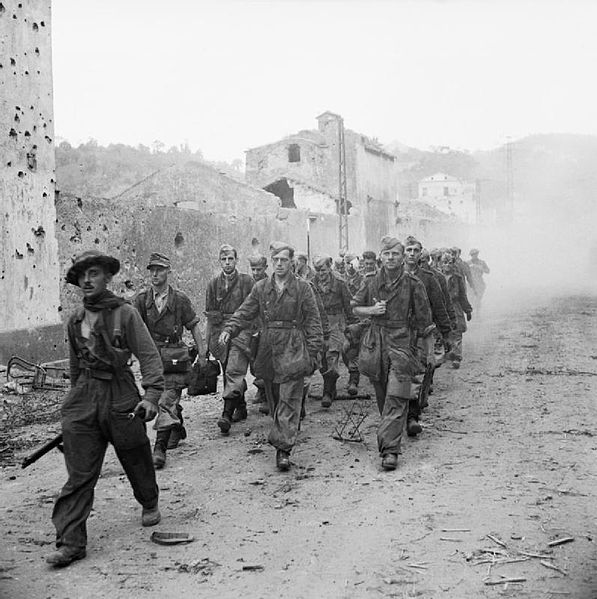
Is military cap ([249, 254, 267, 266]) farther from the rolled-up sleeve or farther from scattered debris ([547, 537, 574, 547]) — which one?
scattered debris ([547, 537, 574, 547])

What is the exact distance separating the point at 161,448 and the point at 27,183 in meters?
5.50

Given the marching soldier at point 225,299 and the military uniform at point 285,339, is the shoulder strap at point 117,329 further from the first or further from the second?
the marching soldier at point 225,299

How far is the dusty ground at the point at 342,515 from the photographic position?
4.18 metres

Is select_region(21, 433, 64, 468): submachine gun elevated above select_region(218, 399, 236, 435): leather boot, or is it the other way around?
select_region(21, 433, 64, 468): submachine gun

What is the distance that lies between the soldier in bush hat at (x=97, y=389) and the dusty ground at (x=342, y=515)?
16.6 inches

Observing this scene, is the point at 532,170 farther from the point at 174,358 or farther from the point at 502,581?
the point at 502,581

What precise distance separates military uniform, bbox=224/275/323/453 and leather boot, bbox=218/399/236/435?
2.14ft

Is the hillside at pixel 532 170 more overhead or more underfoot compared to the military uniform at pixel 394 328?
more overhead

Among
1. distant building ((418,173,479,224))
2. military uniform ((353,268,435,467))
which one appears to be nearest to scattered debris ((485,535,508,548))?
military uniform ((353,268,435,467))

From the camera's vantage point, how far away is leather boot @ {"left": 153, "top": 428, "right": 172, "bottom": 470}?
642 cm

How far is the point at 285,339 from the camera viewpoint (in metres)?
6.80

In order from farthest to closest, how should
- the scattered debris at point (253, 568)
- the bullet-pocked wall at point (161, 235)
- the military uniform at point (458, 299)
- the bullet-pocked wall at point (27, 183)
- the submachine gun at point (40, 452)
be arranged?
the bullet-pocked wall at point (161, 235), the military uniform at point (458, 299), the bullet-pocked wall at point (27, 183), the submachine gun at point (40, 452), the scattered debris at point (253, 568)

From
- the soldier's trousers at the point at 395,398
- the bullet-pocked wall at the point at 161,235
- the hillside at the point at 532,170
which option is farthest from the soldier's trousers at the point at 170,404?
the hillside at the point at 532,170

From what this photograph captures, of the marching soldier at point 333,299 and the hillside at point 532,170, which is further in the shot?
the hillside at point 532,170
